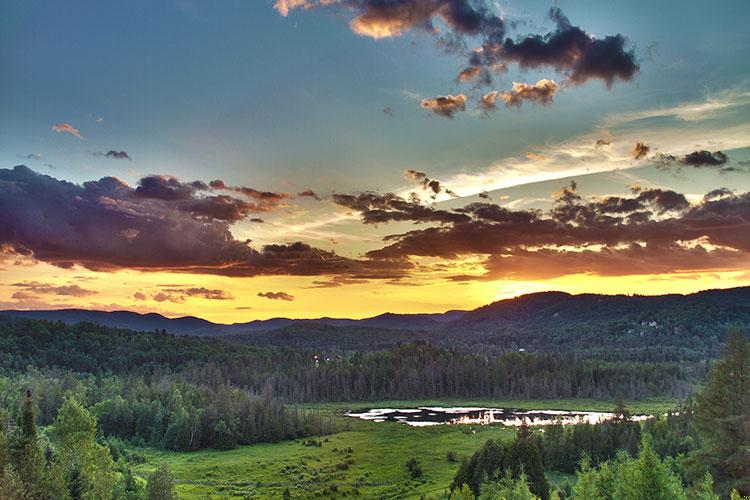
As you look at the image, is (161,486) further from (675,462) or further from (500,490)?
(675,462)

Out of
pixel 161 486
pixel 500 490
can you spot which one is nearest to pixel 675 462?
pixel 500 490

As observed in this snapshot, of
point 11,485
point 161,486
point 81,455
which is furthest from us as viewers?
point 161,486

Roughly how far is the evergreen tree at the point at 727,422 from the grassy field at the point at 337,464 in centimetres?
4761

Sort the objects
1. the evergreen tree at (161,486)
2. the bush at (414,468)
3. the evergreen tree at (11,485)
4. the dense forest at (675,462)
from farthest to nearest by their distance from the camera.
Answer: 1. the bush at (414,468)
2. the evergreen tree at (161,486)
3. the evergreen tree at (11,485)
4. the dense forest at (675,462)

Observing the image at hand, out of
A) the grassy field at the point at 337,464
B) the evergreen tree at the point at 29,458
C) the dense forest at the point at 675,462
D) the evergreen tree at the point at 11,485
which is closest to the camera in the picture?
the dense forest at the point at 675,462

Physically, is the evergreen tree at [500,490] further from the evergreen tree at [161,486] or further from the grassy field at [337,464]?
the evergreen tree at [161,486]

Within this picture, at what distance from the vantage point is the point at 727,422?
163 feet

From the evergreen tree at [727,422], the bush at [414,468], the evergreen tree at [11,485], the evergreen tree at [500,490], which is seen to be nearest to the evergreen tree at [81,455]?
the evergreen tree at [11,485]

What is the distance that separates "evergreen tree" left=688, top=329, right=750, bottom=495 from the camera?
47438 mm

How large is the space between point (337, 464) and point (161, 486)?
2608 inches

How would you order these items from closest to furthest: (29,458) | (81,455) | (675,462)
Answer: (29,458)
(81,455)
(675,462)

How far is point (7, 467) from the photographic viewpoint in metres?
55.5

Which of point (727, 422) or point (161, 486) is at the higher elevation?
point (727, 422)

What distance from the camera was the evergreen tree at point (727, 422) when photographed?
156 feet
